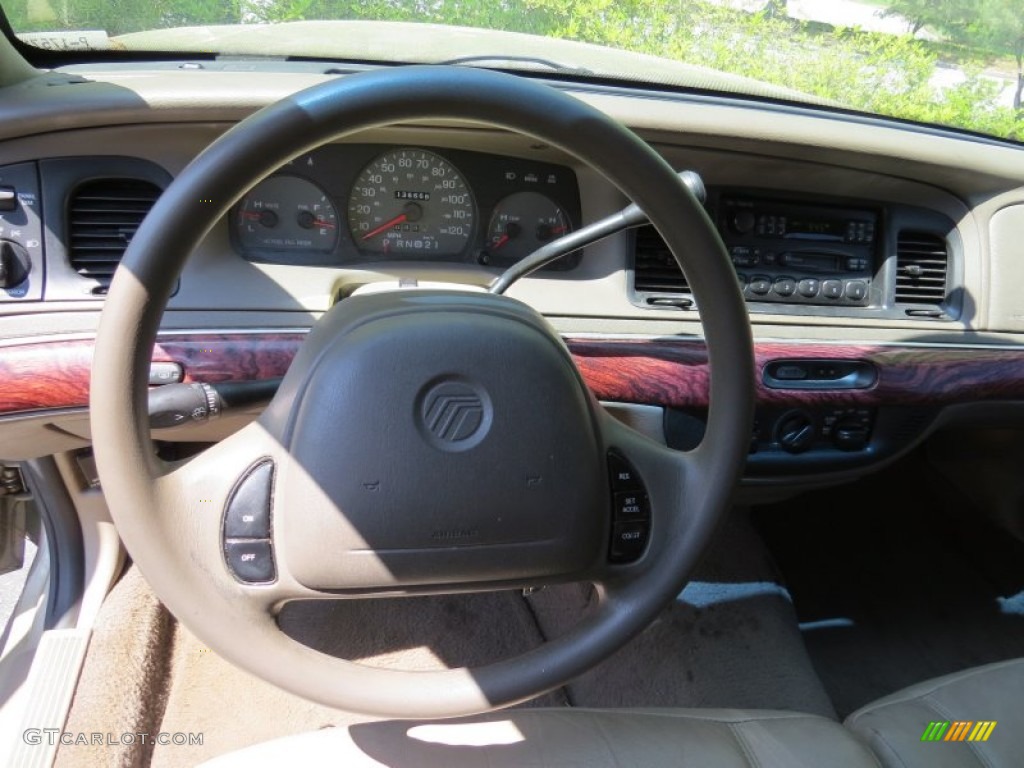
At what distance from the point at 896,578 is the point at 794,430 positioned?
90 cm

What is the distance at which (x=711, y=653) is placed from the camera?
205 cm

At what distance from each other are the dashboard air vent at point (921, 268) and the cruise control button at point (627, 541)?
108cm

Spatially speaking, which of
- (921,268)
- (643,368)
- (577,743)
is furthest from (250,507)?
(921,268)

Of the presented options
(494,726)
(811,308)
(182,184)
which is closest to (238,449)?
(182,184)

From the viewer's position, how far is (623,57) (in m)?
1.72

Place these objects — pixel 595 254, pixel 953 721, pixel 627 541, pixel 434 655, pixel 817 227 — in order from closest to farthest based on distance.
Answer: pixel 627 541 → pixel 953 721 → pixel 595 254 → pixel 817 227 → pixel 434 655

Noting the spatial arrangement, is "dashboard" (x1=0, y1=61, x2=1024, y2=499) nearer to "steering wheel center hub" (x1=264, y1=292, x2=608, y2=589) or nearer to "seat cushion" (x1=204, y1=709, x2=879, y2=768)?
"steering wheel center hub" (x1=264, y1=292, x2=608, y2=589)

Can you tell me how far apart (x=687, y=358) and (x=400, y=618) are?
0.92 m

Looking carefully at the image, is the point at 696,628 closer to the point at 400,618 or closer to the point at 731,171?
the point at 400,618

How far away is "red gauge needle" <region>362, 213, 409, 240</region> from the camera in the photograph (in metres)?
1.60

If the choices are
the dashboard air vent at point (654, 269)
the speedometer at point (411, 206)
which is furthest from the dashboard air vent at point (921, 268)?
the speedometer at point (411, 206)

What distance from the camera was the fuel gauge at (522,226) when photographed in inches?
65.4

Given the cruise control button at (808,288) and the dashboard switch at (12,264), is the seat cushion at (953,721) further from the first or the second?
the dashboard switch at (12,264)

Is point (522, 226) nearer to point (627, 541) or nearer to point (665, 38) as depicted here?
point (665, 38)
